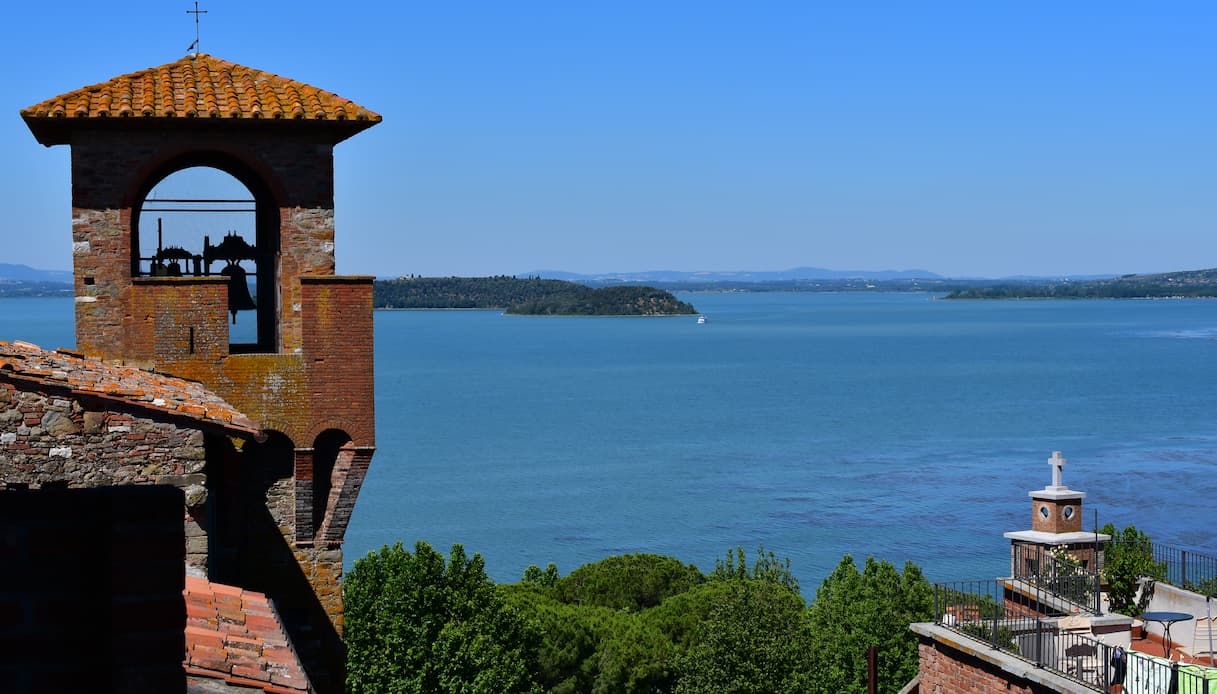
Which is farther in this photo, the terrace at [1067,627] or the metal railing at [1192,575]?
the metal railing at [1192,575]

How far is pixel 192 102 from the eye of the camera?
14742mm

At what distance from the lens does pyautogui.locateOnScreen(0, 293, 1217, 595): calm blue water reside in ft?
222

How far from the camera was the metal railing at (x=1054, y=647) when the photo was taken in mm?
13797

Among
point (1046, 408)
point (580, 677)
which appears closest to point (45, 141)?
point (580, 677)

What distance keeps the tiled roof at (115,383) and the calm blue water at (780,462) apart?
47380 mm

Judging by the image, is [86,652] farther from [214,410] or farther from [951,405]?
[951,405]

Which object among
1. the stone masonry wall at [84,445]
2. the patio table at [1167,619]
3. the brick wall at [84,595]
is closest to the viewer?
the brick wall at [84,595]

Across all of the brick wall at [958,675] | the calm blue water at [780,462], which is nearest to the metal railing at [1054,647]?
the brick wall at [958,675]

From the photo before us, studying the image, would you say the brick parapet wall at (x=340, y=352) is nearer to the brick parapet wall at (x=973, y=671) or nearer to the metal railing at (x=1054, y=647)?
the brick parapet wall at (x=973, y=671)

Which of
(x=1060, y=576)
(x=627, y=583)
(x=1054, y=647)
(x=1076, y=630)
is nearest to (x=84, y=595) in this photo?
(x=1054, y=647)

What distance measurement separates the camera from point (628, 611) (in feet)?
138

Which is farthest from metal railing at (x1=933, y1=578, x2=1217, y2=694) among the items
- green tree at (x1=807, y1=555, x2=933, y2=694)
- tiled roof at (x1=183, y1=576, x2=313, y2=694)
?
green tree at (x1=807, y1=555, x2=933, y2=694)

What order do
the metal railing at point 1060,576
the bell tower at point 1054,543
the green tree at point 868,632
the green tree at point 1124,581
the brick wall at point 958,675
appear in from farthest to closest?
the green tree at point 868,632, the green tree at point 1124,581, the bell tower at point 1054,543, the metal railing at point 1060,576, the brick wall at point 958,675

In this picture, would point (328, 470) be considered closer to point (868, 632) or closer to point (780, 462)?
point (868, 632)
